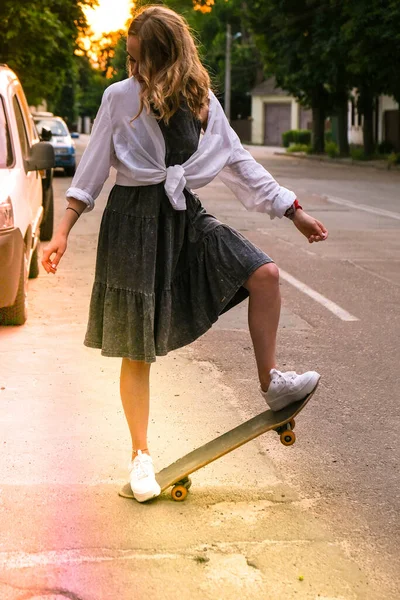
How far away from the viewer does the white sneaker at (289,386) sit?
13.6 feet

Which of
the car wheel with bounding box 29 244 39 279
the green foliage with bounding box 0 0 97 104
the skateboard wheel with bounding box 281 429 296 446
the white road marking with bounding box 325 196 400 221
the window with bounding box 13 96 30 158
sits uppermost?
the green foliage with bounding box 0 0 97 104

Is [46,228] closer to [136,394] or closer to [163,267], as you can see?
[136,394]

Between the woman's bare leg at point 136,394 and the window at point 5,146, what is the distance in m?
4.62

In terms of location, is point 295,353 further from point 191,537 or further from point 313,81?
point 313,81

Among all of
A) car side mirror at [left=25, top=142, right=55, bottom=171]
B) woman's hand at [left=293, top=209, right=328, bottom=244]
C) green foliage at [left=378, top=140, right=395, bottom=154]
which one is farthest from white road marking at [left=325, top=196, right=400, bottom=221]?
green foliage at [left=378, top=140, right=395, bottom=154]

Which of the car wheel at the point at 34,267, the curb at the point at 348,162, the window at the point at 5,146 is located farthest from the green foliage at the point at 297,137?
the window at the point at 5,146

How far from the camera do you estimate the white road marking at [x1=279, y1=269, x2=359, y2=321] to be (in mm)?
8641

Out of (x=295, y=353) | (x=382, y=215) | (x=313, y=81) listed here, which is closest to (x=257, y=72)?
(x=313, y=81)

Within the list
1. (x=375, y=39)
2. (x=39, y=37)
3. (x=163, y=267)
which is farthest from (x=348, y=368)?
(x=375, y=39)

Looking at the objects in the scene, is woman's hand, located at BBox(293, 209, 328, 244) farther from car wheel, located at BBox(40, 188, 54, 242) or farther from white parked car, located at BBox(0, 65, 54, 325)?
car wheel, located at BBox(40, 188, 54, 242)

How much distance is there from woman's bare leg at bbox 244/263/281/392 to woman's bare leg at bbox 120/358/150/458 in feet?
1.49

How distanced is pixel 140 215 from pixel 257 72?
84.0m

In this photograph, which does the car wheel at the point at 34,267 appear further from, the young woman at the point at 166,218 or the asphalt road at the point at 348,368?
the young woman at the point at 166,218

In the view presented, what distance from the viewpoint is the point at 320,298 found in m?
9.50
